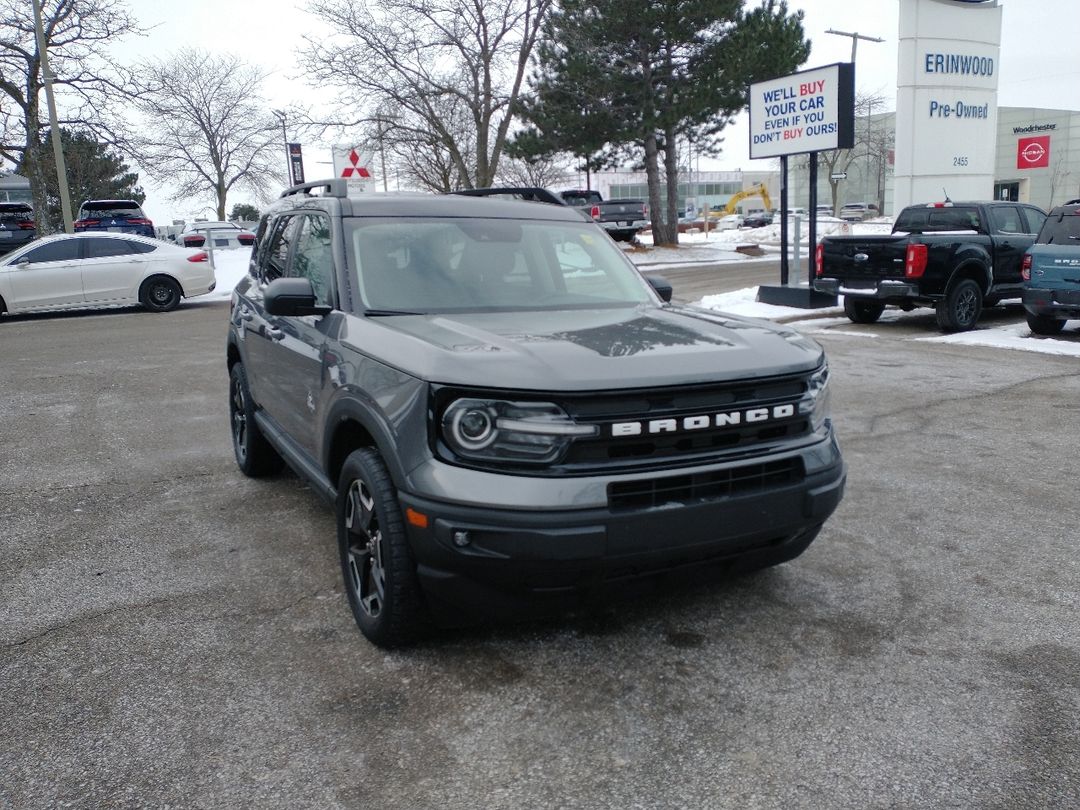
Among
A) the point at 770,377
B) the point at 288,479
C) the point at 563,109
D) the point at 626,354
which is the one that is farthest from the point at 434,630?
the point at 563,109

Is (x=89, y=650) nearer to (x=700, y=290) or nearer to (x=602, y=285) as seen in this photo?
(x=602, y=285)

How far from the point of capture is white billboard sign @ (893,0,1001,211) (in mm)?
17594

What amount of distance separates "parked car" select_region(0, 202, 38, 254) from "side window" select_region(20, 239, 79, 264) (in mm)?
11129

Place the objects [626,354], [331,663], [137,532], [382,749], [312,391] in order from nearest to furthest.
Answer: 1. [382,749]
2. [626,354]
3. [331,663]
4. [312,391]
5. [137,532]

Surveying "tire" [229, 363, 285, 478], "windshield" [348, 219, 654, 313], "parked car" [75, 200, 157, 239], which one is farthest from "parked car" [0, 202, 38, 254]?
"windshield" [348, 219, 654, 313]

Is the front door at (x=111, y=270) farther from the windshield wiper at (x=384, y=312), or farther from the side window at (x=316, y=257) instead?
the windshield wiper at (x=384, y=312)

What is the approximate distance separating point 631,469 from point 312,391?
1.76 meters

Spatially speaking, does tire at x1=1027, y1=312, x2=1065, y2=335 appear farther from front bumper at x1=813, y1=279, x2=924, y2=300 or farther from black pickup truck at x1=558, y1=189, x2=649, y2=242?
black pickup truck at x1=558, y1=189, x2=649, y2=242

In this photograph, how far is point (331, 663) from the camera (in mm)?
3459

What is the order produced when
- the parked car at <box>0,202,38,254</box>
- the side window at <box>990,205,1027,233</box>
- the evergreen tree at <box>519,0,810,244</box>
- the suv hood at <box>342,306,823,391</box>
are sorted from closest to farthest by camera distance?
the suv hood at <box>342,306,823,391</box>
the side window at <box>990,205,1027,233</box>
the parked car at <box>0,202,38,254</box>
the evergreen tree at <box>519,0,810,244</box>

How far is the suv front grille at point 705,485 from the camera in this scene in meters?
3.04

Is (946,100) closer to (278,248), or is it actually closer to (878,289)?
(878,289)

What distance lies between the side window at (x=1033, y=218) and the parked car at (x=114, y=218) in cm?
2329

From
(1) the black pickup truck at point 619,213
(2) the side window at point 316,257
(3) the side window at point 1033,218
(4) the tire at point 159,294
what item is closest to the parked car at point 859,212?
(1) the black pickup truck at point 619,213
